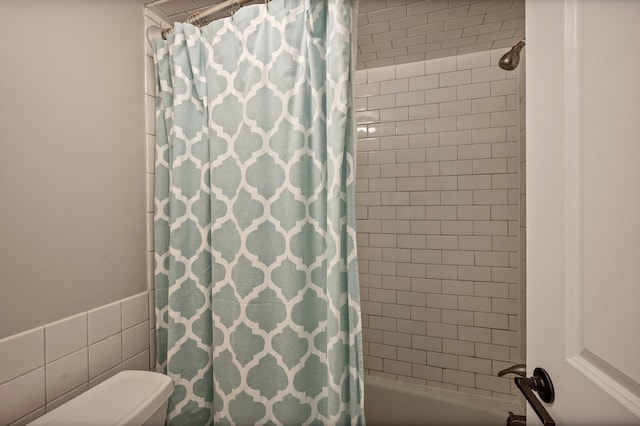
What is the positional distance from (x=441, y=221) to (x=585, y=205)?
4.14 ft

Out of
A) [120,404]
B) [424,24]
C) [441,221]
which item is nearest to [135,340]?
[120,404]

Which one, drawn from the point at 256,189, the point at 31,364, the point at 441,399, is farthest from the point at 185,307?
the point at 441,399

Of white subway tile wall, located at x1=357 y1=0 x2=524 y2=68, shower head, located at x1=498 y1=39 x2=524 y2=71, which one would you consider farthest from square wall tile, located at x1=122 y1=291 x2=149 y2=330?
shower head, located at x1=498 y1=39 x2=524 y2=71

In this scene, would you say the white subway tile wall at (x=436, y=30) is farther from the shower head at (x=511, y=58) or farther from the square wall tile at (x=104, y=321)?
the square wall tile at (x=104, y=321)

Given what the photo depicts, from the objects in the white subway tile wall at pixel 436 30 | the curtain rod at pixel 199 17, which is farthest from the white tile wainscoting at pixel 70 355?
the white subway tile wall at pixel 436 30

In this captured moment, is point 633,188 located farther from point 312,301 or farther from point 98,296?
point 98,296

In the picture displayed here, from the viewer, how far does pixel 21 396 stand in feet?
2.75

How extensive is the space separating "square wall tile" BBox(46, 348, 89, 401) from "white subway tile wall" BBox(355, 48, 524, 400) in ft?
4.57

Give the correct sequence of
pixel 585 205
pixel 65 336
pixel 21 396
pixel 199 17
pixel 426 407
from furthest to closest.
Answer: pixel 426 407, pixel 199 17, pixel 65 336, pixel 21 396, pixel 585 205

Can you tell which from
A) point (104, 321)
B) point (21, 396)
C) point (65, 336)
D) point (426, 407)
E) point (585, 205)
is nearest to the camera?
point (585, 205)

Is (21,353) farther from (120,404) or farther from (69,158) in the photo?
(69,158)

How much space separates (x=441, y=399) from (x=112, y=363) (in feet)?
5.28

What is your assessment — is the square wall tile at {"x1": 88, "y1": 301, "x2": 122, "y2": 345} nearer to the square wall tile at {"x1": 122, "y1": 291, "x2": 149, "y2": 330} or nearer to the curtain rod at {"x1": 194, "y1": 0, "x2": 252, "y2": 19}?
the square wall tile at {"x1": 122, "y1": 291, "x2": 149, "y2": 330}

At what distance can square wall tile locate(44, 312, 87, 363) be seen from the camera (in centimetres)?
90
